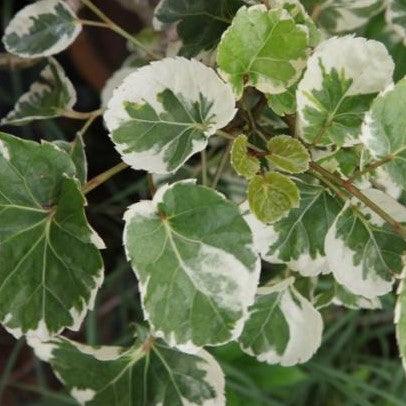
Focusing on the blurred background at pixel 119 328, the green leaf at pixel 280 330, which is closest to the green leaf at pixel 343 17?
the green leaf at pixel 280 330

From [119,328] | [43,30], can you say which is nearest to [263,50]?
[43,30]

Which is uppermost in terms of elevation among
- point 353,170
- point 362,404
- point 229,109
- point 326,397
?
point 229,109

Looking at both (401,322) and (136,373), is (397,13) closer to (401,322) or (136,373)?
(401,322)

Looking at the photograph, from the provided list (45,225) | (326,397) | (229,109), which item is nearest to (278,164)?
(229,109)

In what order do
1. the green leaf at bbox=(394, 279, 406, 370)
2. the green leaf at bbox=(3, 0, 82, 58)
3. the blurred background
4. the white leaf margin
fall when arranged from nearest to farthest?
the green leaf at bbox=(394, 279, 406, 370)
the white leaf margin
the green leaf at bbox=(3, 0, 82, 58)
the blurred background

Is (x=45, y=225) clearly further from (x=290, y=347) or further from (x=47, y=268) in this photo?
(x=290, y=347)

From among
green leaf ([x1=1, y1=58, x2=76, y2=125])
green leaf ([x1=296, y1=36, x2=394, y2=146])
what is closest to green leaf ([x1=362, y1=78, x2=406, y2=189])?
green leaf ([x1=296, y1=36, x2=394, y2=146])

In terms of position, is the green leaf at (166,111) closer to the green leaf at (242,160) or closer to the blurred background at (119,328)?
the green leaf at (242,160)

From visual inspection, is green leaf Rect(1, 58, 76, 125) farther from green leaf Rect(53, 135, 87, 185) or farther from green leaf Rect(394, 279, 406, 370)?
green leaf Rect(394, 279, 406, 370)
